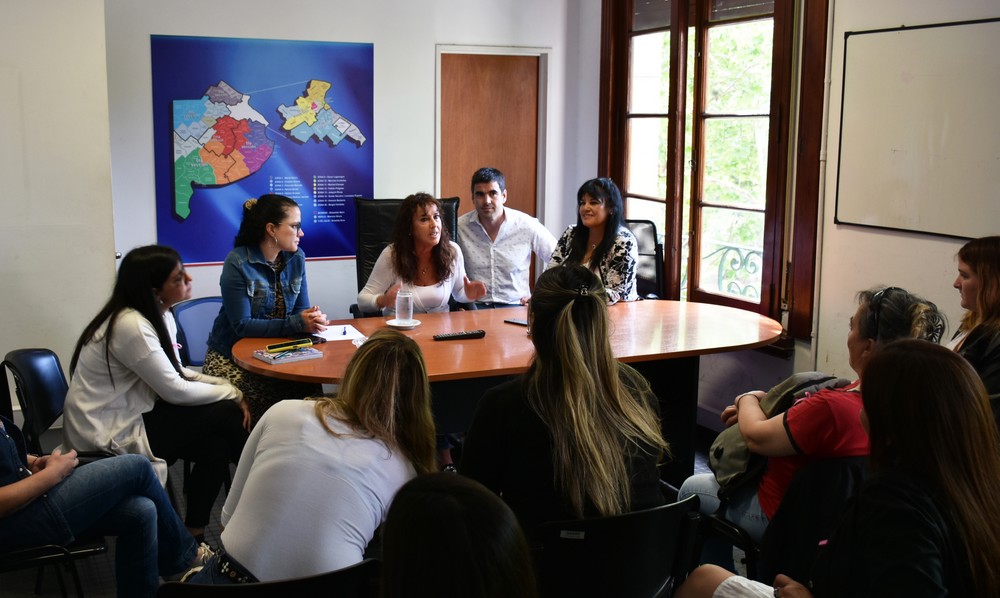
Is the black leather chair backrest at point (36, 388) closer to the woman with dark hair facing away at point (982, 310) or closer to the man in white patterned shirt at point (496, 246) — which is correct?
the man in white patterned shirt at point (496, 246)

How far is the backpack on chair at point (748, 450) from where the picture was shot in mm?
2652

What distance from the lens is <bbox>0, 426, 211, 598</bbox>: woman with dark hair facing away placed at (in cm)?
249

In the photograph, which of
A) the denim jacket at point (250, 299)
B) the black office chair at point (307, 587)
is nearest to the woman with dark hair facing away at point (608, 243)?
the denim jacket at point (250, 299)

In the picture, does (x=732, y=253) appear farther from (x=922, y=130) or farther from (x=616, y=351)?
(x=616, y=351)

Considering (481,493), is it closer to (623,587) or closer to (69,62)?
(623,587)

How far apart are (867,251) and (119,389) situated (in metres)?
2.96

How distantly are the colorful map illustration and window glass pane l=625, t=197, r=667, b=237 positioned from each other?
1.78 metres

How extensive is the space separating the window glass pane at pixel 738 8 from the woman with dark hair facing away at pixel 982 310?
2088 mm

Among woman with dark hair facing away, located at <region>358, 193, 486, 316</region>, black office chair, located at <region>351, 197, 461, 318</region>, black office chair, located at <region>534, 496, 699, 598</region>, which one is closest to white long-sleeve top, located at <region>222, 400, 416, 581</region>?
black office chair, located at <region>534, 496, 699, 598</region>

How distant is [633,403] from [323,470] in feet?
2.31

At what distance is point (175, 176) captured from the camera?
17.7ft

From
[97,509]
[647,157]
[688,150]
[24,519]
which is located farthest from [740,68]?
[24,519]

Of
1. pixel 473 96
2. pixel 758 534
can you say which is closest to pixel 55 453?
pixel 758 534

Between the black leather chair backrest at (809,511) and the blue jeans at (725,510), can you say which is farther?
the blue jeans at (725,510)
